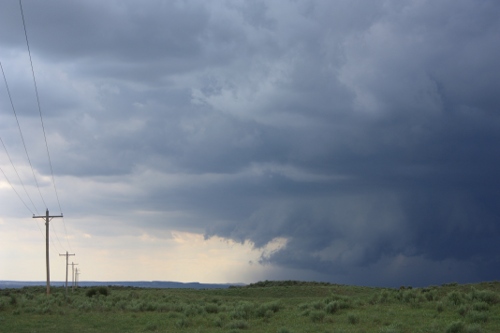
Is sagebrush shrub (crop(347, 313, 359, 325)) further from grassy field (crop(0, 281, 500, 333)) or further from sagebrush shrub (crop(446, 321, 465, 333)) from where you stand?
sagebrush shrub (crop(446, 321, 465, 333))

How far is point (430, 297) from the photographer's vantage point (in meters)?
37.6

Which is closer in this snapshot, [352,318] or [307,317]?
[352,318]

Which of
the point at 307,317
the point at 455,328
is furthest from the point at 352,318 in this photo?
the point at 455,328

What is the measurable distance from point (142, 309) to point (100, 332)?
12862 millimetres

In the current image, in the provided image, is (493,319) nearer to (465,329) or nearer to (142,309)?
(465,329)

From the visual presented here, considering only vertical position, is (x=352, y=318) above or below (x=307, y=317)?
above

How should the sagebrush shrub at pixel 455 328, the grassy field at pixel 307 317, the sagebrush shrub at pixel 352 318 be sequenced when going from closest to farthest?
1. the sagebrush shrub at pixel 455 328
2. the grassy field at pixel 307 317
3. the sagebrush shrub at pixel 352 318

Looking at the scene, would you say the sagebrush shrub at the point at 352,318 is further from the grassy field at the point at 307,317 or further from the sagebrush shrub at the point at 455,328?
the sagebrush shrub at the point at 455,328

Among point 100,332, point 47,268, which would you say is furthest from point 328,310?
point 47,268

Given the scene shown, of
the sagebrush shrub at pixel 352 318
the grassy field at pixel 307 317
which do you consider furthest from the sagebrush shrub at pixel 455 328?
the sagebrush shrub at pixel 352 318

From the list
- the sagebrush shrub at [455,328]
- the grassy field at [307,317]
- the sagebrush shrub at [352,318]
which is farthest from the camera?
the sagebrush shrub at [352,318]

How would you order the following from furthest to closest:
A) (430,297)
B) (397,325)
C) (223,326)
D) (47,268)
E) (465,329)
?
(47,268), (430,297), (223,326), (397,325), (465,329)

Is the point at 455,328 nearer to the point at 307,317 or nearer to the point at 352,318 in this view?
the point at 352,318

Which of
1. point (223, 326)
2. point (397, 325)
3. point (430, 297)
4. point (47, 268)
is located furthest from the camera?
point (47, 268)
